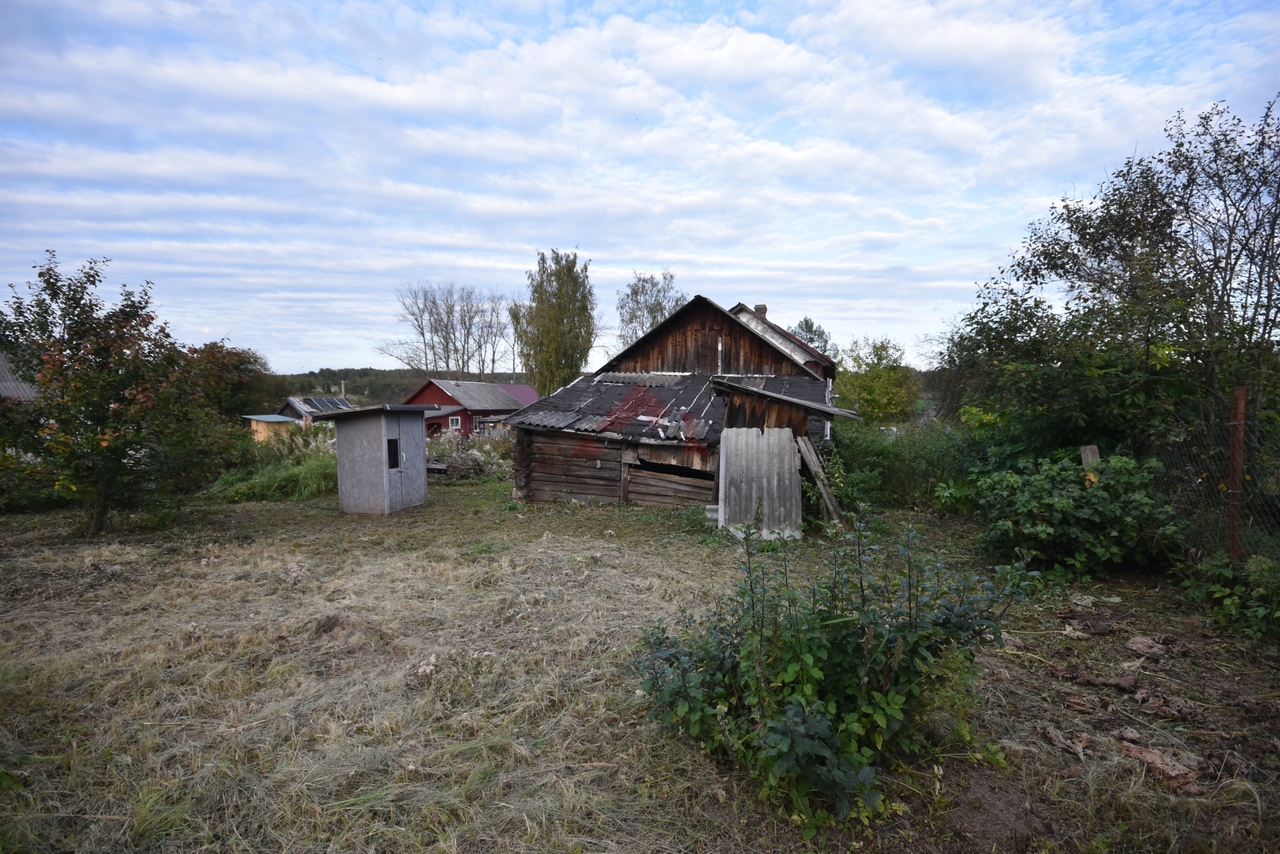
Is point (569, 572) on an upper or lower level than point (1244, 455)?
lower

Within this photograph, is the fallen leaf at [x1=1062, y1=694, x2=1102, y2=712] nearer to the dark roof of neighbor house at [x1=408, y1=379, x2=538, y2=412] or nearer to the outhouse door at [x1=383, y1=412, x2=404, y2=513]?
the outhouse door at [x1=383, y1=412, x2=404, y2=513]

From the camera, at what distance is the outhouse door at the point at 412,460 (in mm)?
12109

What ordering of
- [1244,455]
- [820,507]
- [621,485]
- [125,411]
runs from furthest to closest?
[621,485], [820,507], [125,411], [1244,455]

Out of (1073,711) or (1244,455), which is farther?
(1244,455)

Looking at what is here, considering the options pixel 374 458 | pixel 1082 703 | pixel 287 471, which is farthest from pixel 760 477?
pixel 287 471

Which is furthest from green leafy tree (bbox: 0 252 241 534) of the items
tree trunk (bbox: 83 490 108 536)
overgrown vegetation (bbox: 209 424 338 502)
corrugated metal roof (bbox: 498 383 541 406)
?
corrugated metal roof (bbox: 498 383 541 406)

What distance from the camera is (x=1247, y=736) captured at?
3.35m

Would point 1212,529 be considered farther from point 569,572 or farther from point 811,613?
point 569,572

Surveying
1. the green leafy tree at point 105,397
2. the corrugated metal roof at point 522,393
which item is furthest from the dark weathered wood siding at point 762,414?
the corrugated metal roof at point 522,393

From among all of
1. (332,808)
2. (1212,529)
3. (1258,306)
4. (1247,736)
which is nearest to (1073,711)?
(1247,736)

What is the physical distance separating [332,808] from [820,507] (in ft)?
25.5

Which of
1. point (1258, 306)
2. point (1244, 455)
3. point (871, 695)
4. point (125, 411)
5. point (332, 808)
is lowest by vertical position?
point (332, 808)

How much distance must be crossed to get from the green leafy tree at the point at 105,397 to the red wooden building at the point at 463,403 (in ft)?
60.4

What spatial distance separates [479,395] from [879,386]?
63.6ft
